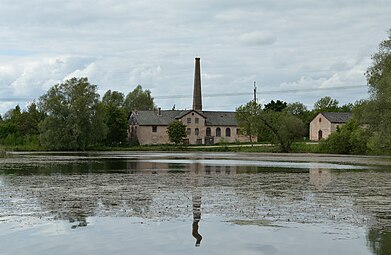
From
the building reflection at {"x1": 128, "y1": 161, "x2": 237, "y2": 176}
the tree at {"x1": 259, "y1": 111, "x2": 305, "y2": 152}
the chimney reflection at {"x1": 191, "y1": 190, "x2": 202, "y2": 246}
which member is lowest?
the chimney reflection at {"x1": 191, "y1": 190, "x2": 202, "y2": 246}

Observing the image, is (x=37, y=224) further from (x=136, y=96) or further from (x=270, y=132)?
(x=136, y=96)

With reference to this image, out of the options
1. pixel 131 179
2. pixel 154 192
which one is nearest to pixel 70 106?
pixel 131 179

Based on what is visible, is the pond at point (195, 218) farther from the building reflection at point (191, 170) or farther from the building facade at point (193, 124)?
the building facade at point (193, 124)

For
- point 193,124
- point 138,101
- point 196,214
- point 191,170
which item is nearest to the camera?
point 196,214

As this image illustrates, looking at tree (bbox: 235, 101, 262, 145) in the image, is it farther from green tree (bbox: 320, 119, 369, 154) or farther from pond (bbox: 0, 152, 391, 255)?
pond (bbox: 0, 152, 391, 255)

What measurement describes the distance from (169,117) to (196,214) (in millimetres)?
102226

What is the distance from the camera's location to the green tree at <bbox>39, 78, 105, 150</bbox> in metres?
88.8

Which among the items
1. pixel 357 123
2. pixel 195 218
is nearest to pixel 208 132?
pixel 357 123

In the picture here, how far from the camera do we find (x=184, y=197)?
21422 millimetres

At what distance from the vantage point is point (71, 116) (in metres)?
90.1

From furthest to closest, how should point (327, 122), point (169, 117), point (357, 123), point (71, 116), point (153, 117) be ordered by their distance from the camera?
point (169, 117) → point (153, 117) → point (327, 122) → point (71, 116) → point (357, 123)

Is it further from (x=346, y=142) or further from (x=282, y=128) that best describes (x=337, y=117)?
(x=346, y=142)

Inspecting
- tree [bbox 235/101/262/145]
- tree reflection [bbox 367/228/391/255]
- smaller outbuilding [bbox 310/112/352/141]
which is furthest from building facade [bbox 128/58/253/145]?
tree reflection [bbox 367/228/391/255]

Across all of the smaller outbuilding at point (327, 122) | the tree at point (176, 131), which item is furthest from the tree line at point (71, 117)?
the smaller outbuilding at point (327, 122)
